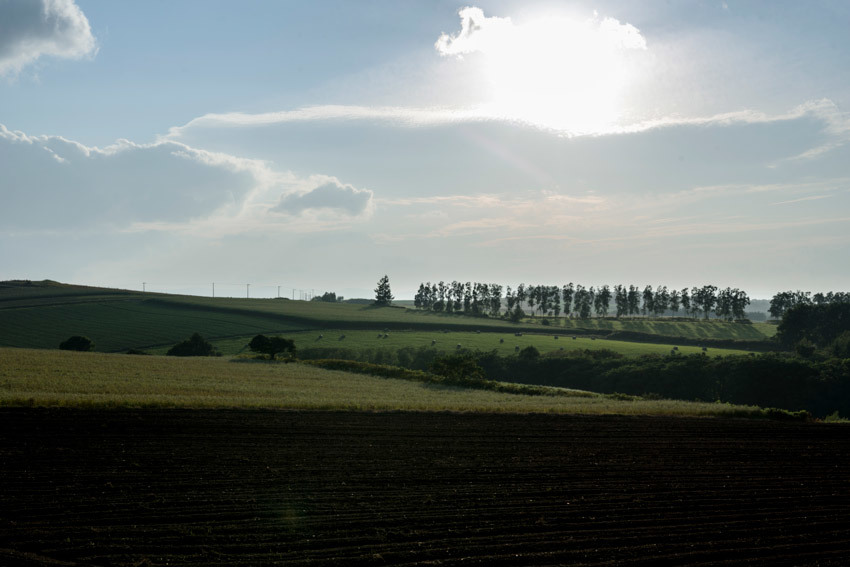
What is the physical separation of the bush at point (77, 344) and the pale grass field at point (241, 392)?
20096 millimetres

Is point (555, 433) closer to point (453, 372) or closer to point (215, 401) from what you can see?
point (215, 401)

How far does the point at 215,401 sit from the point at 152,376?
49.7ft

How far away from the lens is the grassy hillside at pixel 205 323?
3383 inches

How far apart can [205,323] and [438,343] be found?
39219 millimetres

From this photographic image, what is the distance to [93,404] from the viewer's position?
90.5ft

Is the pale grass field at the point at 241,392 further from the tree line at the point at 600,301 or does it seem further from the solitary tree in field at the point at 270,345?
the tree line at the point at 600,301

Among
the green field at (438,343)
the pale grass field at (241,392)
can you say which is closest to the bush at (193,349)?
the green field at (438,343)

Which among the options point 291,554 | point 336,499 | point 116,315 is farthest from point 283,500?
point 116,315

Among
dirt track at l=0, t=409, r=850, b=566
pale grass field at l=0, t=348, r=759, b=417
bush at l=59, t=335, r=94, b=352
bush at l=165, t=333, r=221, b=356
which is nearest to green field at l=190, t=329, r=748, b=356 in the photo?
bush at l=165, t=333, r=221, b=356

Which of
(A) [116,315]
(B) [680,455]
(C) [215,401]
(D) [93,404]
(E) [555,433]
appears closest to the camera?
(B) [680,455]

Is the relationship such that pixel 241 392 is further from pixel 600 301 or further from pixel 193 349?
pixel 600 301

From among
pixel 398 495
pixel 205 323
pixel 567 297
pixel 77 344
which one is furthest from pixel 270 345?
pixel 567 297

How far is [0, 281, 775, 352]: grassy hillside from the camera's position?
8594cm

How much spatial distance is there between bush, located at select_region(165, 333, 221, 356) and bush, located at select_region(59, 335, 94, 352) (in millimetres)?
8803
